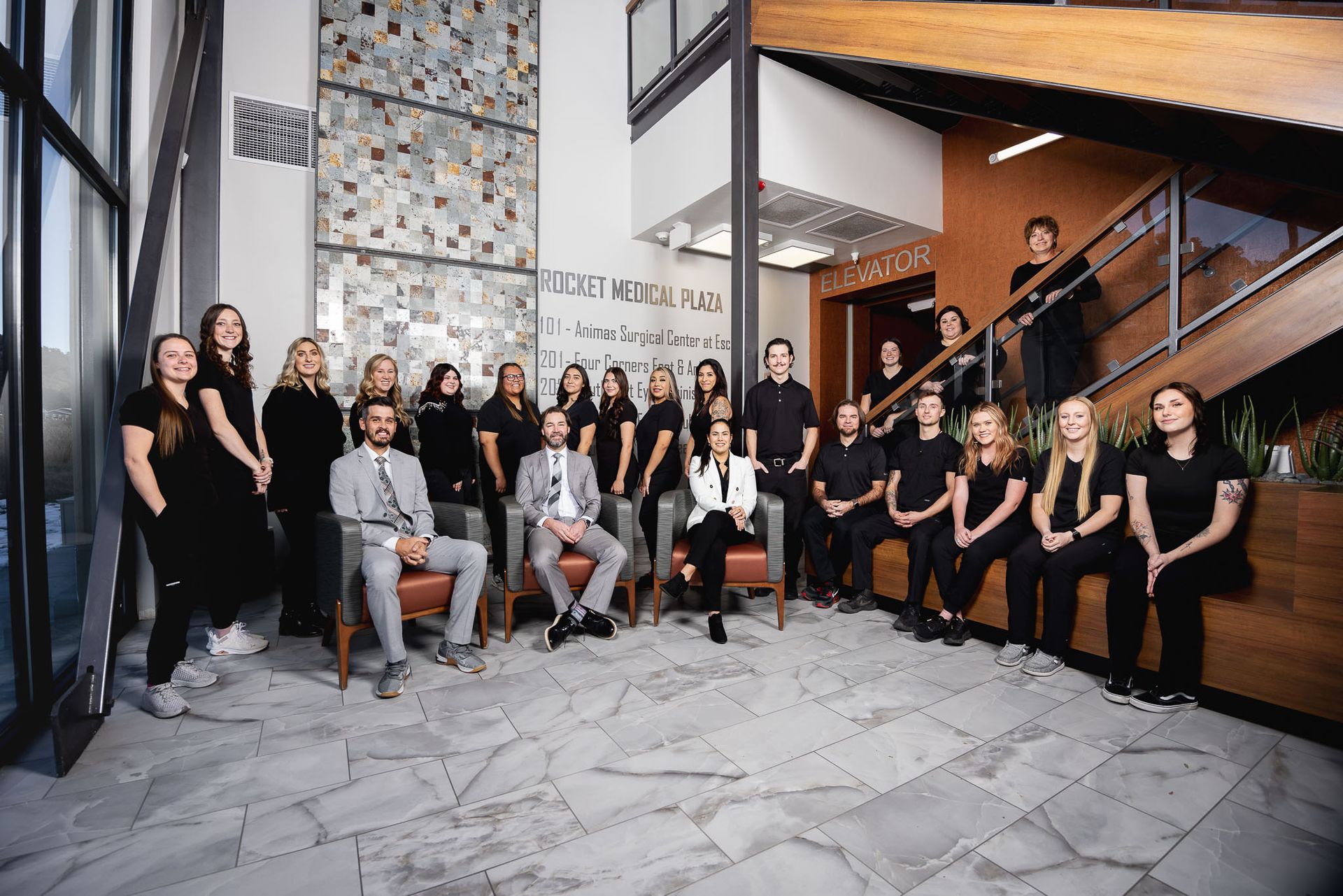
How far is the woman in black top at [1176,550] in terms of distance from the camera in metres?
2.49

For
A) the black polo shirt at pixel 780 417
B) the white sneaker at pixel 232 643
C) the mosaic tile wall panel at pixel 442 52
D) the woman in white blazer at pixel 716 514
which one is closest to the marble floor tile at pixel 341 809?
the white sneaker at pixel 232 643

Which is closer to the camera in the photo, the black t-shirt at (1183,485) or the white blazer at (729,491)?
the black t-shirt at (1183,485)

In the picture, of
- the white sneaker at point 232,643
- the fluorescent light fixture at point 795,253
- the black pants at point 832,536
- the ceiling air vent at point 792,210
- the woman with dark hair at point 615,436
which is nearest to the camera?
the white sneaker at point 232,643

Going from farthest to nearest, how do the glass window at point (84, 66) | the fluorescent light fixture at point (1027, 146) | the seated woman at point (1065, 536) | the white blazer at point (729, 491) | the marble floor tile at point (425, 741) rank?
1. the fluorescent light fixture at point (1027, 146)
2. the white blazer at point (729, 491)
3. the seated woman at point (1065, 536)
4. the glass window at point (84, 66)
5. the marble floor tile at point (425, 741)

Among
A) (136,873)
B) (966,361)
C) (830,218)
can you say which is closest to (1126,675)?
(966,361)

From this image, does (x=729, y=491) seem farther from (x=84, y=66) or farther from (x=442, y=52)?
(x=442, y=52)

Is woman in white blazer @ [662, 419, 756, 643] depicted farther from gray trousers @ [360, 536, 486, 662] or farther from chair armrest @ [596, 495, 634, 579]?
gray trousers @ [360, 536, 486, 662]

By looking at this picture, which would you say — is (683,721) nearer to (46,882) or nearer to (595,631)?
(595,631)

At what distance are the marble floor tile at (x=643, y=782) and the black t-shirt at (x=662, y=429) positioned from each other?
7.80 ft

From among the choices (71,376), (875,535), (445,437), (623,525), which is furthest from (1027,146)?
(71,376)

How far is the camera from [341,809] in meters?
1.80

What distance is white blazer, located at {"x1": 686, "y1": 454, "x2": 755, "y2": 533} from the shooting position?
12.3 ft

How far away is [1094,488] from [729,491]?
73.0 inches

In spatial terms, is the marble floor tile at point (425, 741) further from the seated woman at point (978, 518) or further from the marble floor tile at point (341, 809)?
the seated woman at point (978, 518)
